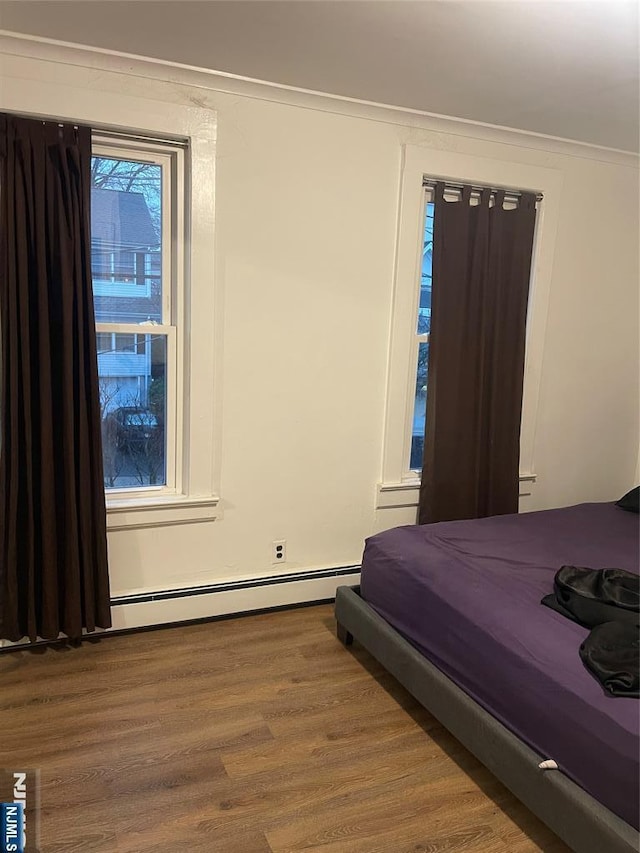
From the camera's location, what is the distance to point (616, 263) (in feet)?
12.4

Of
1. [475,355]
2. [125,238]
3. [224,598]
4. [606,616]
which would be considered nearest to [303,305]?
[125,238]

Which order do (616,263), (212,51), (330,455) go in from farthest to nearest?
(616,263) → (330,455) → (212,51)

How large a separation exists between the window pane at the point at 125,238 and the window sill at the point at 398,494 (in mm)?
1459

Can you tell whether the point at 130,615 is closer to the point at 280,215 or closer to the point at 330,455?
the point at 330,455


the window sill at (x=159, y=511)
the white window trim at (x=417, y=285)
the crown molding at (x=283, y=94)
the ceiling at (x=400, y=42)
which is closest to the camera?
the ceiling at (x=400, y=42)

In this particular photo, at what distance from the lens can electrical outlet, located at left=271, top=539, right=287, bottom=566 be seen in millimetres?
3256

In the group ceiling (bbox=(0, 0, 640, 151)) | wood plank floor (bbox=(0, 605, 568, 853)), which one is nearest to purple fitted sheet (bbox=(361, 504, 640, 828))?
wood plank floor (bbox=(0, 605, 568, 853))

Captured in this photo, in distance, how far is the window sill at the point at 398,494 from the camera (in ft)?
11.3

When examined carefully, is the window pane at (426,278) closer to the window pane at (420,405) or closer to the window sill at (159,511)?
the window pane at (420,405)

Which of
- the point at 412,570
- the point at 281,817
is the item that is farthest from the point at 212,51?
the point at 281,817

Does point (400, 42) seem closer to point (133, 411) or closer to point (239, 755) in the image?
point (133, 411)

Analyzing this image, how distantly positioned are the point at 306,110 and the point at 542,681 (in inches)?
98.4

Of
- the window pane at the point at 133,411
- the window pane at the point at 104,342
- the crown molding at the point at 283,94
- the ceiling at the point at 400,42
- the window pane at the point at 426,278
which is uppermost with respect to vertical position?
the ceiling at the point at 400,42

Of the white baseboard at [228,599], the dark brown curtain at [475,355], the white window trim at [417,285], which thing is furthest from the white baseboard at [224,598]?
the dark brown curtain at [475,355]
